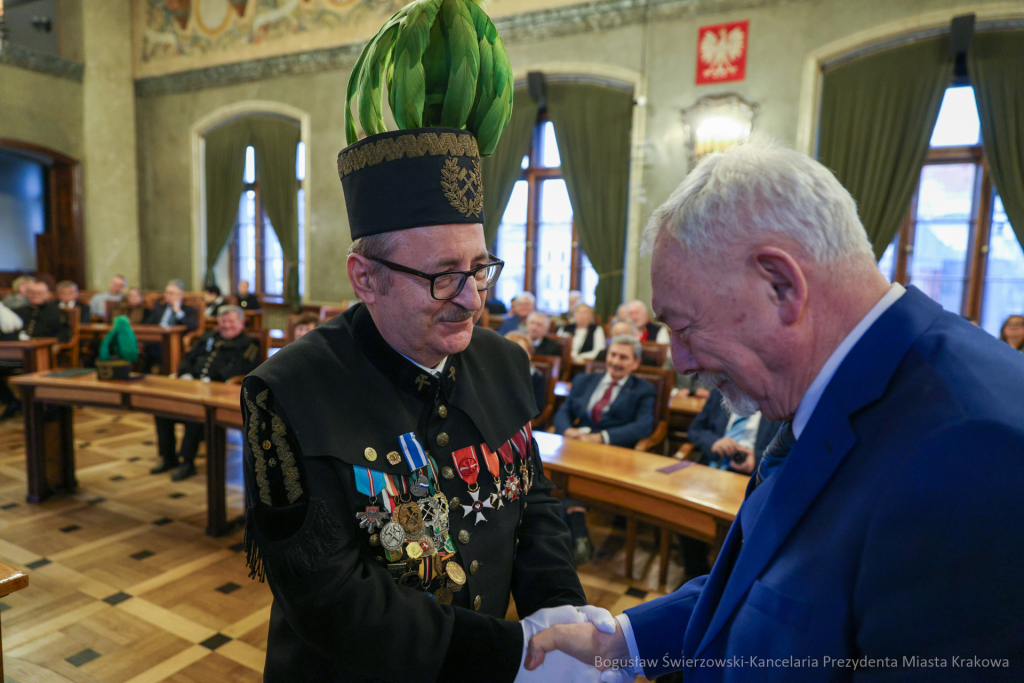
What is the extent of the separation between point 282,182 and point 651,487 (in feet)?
32.3

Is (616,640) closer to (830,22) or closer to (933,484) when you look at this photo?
(933,484)

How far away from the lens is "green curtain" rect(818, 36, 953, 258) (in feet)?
21.8

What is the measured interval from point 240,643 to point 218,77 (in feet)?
36.0

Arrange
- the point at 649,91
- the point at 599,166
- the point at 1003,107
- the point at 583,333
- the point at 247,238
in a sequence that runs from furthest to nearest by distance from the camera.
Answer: the point at 247,238
the point at 599,166
the point at 649,91
the point at 583,333
the point at 1003,107

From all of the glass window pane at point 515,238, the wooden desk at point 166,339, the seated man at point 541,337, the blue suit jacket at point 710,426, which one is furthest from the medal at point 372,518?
the glass window pane at point 515,238

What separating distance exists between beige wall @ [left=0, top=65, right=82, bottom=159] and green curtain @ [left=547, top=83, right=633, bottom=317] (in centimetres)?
886

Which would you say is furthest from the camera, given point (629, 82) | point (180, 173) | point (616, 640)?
point (180, 173)

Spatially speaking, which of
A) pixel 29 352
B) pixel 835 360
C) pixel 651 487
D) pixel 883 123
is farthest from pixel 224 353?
pixel 883 123

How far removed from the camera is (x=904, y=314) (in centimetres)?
74

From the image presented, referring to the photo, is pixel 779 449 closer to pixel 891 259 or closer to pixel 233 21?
pixel 891 259

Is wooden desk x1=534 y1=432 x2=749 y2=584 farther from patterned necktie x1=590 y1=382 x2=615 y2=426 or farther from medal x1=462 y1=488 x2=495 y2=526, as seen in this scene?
medal x1=462 y1=488 x2=495 y2=526

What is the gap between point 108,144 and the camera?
466 inches

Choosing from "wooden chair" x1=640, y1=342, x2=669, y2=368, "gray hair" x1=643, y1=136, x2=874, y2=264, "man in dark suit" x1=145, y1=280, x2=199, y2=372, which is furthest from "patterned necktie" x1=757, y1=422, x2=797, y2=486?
"man in dark suit" x1=145, y1=280, x2=199, y2=372

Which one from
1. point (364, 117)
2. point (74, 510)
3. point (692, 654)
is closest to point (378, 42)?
point (364, 117)
